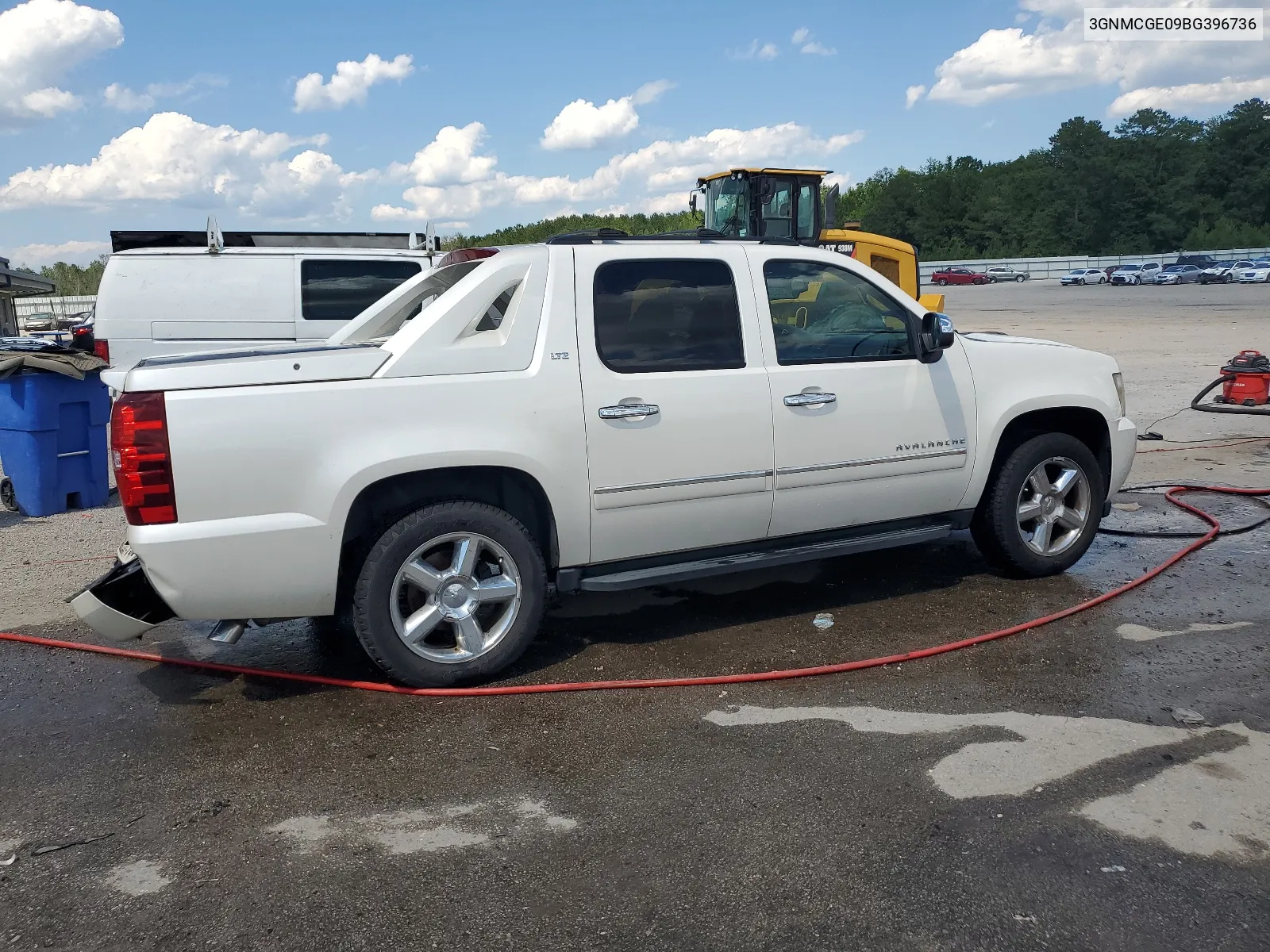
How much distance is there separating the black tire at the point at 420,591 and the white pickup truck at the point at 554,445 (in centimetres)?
1

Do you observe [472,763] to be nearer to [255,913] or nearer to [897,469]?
[255,913]

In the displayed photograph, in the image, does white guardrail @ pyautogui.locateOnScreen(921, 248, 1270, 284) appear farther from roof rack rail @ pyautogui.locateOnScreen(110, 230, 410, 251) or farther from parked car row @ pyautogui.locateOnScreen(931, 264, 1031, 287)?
roof rack rail @ pyautogui.locateOnScreen(110, 230, 410, 251)

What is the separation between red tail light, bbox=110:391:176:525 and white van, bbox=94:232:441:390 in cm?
624

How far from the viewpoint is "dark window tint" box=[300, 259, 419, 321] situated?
10.3m

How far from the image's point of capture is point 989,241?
10244 centimetres

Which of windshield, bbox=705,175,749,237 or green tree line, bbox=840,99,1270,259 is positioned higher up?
green tree line, bbox=840,99,1270,259

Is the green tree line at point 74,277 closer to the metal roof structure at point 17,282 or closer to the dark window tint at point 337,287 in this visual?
the metal roof structure at point 17,282

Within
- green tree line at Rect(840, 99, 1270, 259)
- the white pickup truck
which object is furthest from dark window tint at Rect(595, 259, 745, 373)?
green tree line at Rect(840, 99, 1270, 259)

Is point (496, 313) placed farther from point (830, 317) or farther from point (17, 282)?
point (17, 282)

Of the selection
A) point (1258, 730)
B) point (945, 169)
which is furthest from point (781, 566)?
point (945, 169)

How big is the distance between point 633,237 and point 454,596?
6.08 ft

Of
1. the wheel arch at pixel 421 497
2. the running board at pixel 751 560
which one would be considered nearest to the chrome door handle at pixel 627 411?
the wheel arch at pixel 421 497

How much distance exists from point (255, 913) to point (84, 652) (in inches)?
110

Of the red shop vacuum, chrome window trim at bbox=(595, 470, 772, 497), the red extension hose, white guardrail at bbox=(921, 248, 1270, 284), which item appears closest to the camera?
the red extension hose
